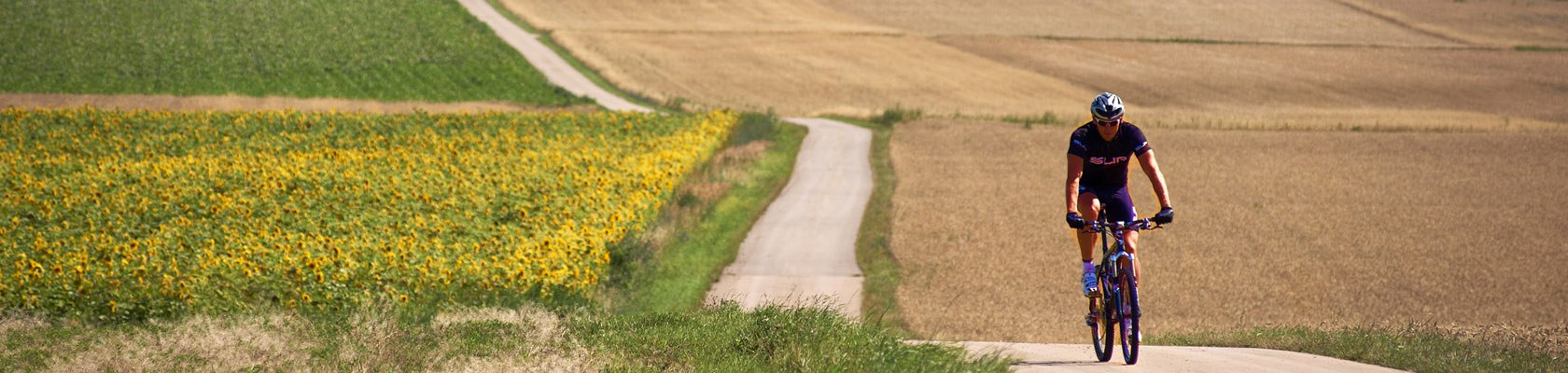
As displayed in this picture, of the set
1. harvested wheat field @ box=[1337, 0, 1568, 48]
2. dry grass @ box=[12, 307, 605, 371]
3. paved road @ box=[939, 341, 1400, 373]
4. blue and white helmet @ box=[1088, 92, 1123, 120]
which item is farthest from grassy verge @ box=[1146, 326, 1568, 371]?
harvested wheat field @ box=[1337, 0, 1568, 48]

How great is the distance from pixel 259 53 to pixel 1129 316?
58.2m

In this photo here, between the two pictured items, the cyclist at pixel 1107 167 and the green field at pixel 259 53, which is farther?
the green field at pixel 259 53

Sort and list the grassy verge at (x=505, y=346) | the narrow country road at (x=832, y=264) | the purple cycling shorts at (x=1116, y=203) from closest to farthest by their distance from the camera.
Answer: the grassy verge at (x=505, y=346)
the purple cycling shorts at (x=1116, y=203)
the narrow country road at (x=832, y=264)

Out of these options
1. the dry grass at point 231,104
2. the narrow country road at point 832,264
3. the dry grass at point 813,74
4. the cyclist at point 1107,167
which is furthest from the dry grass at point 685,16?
the cyclist at point 1107,167

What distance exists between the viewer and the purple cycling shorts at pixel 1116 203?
36.7 feet

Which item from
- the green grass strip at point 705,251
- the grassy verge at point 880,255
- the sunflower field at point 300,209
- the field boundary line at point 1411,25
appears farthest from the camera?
the field boundary line at point 1411,25

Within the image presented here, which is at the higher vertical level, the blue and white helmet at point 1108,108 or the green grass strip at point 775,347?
the blue and white helmet at point 1108,108

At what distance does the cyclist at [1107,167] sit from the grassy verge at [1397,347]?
338cm

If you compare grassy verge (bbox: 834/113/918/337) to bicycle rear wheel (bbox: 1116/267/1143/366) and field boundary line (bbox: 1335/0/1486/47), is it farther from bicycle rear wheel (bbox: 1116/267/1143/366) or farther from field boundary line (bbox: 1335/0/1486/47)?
field boundary line (bbox: 1335/0/1486/47)

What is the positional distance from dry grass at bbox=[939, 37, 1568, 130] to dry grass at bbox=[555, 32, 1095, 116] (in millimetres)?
3365

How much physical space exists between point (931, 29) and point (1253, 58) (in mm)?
19753

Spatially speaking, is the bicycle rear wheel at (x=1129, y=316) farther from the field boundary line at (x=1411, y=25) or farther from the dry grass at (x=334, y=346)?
the field boundary line at (x=1411, y=25)

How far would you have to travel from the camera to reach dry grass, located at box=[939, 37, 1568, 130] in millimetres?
52156

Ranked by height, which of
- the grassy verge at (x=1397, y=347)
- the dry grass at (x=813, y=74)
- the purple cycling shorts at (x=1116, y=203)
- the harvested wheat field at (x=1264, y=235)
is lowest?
the dry grass at (x=813, y=74)
